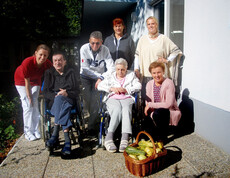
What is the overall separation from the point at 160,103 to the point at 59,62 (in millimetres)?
1756

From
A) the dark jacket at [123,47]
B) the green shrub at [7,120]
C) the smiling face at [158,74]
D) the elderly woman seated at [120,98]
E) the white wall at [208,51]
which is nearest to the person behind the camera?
the white wall at [208,51]

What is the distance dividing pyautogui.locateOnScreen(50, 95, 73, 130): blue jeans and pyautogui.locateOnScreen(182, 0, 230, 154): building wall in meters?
2.16

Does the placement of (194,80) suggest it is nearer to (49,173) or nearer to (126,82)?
(126,82)

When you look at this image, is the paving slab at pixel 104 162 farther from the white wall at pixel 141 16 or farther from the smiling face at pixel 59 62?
the white wall at pixel 141 16

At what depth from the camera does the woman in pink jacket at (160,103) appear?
3209 mm

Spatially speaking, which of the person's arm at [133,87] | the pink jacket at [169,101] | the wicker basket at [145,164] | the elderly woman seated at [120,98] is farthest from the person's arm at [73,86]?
the wicker basket at [145,164]

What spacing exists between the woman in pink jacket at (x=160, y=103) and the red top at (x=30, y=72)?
1915mm

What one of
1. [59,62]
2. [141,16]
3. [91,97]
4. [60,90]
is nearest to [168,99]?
[91,97]

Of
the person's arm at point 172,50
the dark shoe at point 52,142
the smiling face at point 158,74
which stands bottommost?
the dark shoe at point 52,142

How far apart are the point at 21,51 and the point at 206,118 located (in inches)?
455

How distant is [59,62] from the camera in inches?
136

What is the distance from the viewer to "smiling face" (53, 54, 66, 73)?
343 cm

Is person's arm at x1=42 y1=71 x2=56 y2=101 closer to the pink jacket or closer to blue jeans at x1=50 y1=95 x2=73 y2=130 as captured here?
blue jeans at x1=50 y1=95 x2=73 y2=130

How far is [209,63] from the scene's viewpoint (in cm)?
327
